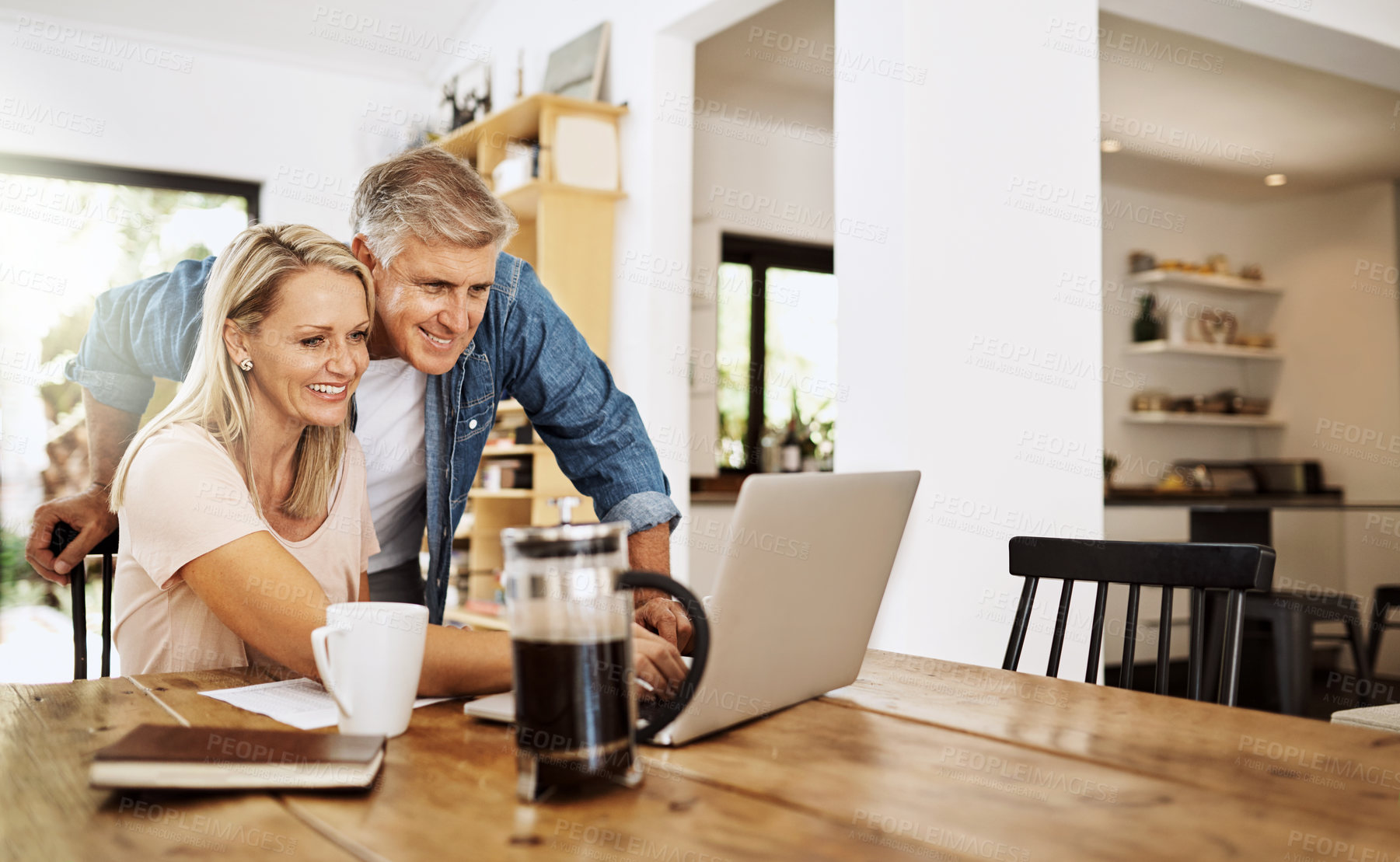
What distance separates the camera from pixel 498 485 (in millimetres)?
3658

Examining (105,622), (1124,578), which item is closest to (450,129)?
(105,622)

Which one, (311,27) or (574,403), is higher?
(311,27)

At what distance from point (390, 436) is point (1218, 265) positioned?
5.60 m

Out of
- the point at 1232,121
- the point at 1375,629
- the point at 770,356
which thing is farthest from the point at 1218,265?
the point at 770,356

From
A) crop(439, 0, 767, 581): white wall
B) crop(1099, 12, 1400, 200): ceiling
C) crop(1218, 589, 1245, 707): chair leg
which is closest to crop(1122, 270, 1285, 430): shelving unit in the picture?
crop(1099, 12, 1400, 200): ceiling

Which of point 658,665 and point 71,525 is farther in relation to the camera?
point 71,525

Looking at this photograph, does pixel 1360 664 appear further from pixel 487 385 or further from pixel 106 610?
pixel 106 610

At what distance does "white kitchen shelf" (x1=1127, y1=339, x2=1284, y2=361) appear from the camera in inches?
223

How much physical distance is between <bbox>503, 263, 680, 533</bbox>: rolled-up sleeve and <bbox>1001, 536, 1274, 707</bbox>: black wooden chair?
0.61 metres

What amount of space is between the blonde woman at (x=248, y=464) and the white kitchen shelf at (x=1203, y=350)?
5.25 meters

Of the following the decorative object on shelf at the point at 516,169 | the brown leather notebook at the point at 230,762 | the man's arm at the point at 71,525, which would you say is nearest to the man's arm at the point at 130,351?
the man's arm at the point at 71,525

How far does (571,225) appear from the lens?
3.43m

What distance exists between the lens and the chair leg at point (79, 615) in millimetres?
1424

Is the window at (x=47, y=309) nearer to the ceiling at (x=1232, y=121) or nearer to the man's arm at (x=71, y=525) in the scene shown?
the man's arm at (x=71, y=525)
